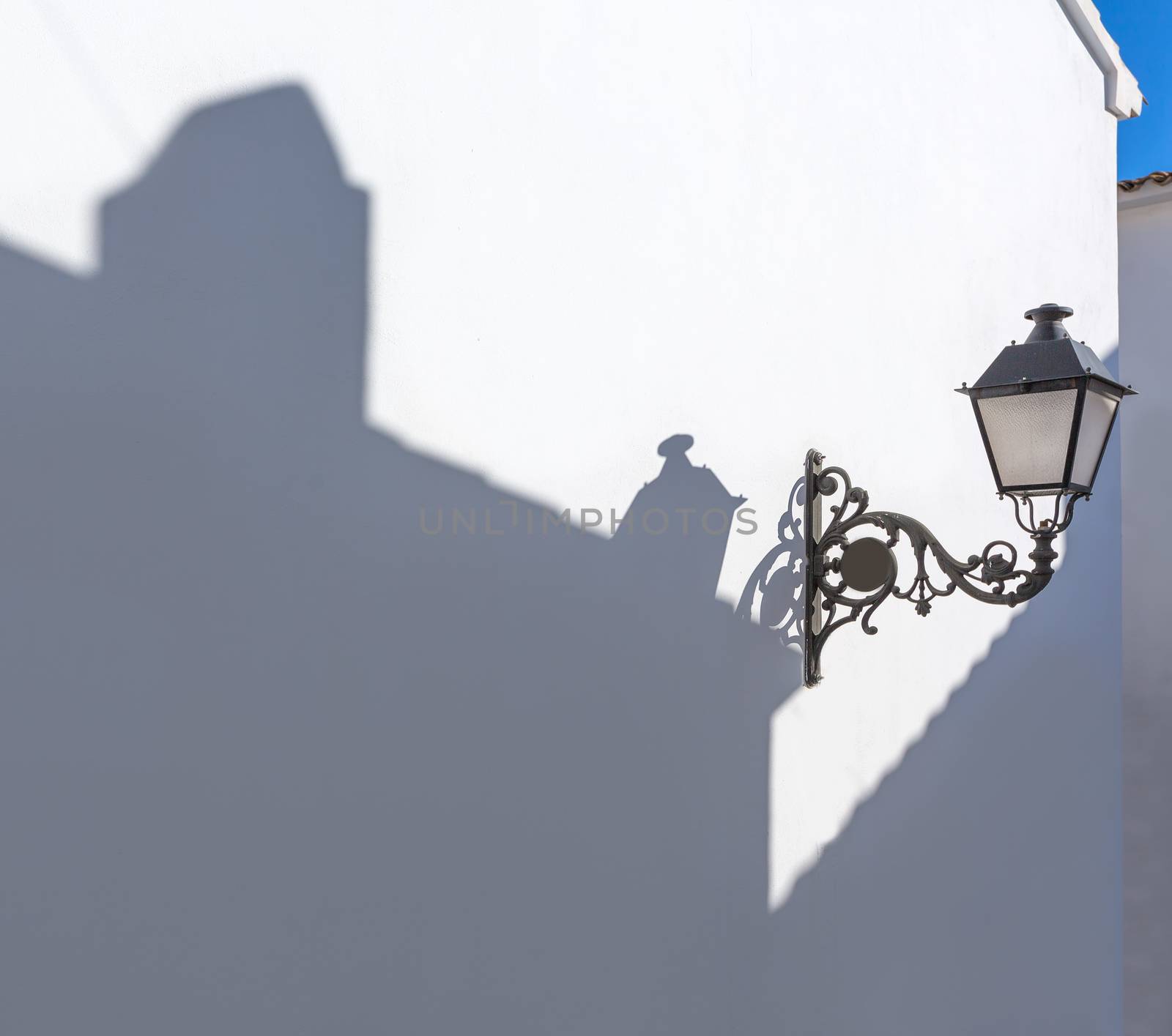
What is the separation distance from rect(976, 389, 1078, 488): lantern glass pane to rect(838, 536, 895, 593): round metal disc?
0.32 m

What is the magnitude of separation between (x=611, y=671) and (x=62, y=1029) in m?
1.12

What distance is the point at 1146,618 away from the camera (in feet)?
25.1

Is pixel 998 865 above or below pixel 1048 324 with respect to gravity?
below

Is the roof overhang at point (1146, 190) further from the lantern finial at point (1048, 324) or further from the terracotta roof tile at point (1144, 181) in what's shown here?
the lantern finial at point (1048, 324)

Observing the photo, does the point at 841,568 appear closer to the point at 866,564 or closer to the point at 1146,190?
the point at 866,564

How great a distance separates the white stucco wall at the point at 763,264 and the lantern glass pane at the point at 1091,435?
645mm

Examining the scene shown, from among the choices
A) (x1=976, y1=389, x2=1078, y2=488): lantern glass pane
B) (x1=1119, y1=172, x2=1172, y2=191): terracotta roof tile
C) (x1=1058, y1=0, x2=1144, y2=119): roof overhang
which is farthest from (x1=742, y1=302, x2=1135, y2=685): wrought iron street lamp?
(x1=1119, y1=172, x2=1172, y2=191): terracotta roof tile

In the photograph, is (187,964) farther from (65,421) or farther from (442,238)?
(442,238)

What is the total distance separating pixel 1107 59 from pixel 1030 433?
10.7 feet

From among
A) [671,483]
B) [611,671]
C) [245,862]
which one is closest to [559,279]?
[671,483]

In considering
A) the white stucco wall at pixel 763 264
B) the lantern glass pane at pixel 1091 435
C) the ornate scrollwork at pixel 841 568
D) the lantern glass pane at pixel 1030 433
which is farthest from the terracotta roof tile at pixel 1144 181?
the lantern glass pane at pixel 1030 433

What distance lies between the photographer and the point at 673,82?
2441 millimetres

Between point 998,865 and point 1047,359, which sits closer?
point 1047,359

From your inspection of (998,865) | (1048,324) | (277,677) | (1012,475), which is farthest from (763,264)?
(998,865)
